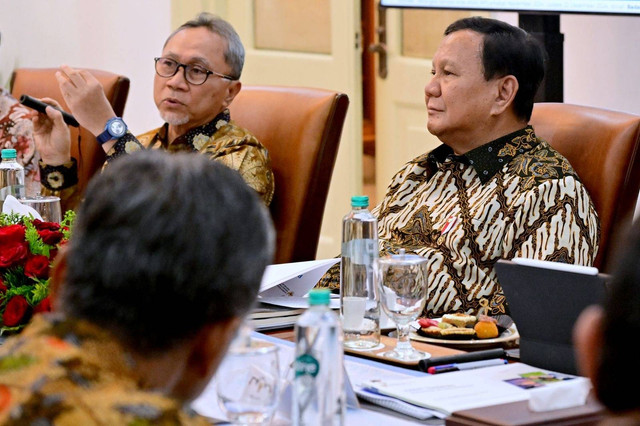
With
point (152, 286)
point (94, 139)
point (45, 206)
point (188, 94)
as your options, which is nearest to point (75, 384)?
point (152, 286)

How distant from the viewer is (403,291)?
1.56m

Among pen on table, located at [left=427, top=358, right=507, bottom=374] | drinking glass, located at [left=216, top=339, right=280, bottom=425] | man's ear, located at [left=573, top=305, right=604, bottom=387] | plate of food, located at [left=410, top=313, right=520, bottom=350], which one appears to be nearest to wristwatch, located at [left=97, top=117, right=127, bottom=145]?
plate of food, located at [left=410, top=313, right=520, bottom=350]

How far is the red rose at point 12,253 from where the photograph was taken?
1.68 metres

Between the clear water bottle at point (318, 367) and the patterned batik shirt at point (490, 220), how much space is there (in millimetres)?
942

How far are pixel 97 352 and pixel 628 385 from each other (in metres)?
0.41

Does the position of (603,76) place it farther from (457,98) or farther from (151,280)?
(151,280)

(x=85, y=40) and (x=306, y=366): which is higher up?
(x=85, y=40)

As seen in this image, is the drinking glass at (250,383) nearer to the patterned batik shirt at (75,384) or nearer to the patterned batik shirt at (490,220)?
the patterned batik shirt at (75,384)

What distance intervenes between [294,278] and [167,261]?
1.03 m

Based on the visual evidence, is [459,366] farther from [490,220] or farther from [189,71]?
[189,71]

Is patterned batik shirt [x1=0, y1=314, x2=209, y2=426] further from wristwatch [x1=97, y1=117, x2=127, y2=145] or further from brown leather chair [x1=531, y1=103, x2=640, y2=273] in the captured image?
wristwatch [x1=97, y1=117, x2=127, y2=145]

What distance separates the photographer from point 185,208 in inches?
34.6

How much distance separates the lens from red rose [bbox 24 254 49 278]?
66.4 inches

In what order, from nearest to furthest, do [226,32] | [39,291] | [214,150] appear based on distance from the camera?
[39,291]
[214,150]
[226,32]
